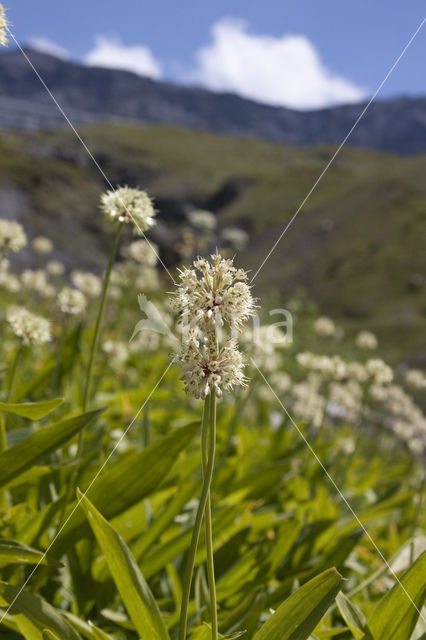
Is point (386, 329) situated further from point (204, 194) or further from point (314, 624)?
point (204, 194)

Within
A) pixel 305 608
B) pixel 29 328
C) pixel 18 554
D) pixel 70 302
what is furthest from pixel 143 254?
pixel 305 608

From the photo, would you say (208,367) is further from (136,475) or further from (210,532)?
(136,475)

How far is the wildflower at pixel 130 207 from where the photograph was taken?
1.94 metres

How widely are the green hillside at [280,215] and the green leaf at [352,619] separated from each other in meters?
4.06

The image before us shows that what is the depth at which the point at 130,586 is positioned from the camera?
5.46ft

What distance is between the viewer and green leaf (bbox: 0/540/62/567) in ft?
5.86

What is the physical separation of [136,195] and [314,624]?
142 centimetres

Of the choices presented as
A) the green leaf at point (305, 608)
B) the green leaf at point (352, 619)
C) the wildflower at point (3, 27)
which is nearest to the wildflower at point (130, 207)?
the wildflower at point (3, 27)

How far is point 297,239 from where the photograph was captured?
56188mm

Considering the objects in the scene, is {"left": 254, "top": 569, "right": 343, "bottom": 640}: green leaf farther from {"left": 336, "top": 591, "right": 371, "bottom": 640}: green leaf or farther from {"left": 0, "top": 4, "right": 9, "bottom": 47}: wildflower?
{"left": 0, "top": 4, "right": 9, "bottom": 47}: wildflower

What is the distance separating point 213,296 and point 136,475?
114 cm

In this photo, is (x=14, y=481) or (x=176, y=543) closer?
(x=14, y=481)

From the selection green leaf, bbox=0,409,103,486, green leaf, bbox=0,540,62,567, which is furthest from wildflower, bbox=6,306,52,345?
green leaf, bbox=0,540,62,567

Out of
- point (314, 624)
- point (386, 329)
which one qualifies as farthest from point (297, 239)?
point (314, 624)
